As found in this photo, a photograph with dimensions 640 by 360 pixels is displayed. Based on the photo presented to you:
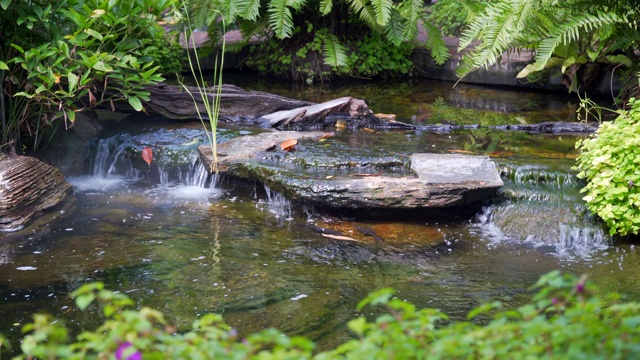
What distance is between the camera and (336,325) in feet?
13.4

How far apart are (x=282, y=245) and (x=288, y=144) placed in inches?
65.0

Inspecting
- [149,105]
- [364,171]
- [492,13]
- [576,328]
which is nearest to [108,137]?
[149,105]

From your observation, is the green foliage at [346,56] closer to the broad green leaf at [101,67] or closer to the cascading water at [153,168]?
the cascading water at [153,168]

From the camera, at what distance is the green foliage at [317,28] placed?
9.54 metres

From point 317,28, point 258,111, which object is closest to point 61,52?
point 258,111

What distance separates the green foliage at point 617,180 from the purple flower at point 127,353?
14.3 feet

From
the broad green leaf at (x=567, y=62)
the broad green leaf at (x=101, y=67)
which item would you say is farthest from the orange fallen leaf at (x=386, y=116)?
the broad green leaf at (x=101, y=67)

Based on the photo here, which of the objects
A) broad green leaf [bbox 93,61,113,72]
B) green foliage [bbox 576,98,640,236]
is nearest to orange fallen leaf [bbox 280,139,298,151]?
broad green leaf [bbox 93,61,113,72]

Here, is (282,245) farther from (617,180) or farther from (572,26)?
(572,26)

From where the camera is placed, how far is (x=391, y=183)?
589 centimetres

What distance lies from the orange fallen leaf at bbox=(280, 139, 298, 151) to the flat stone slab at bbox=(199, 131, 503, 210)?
1.00ft

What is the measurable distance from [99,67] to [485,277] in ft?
11.8

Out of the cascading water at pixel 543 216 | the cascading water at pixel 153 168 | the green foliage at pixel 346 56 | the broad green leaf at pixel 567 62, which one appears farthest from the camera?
the green foliage at pixel 346 56

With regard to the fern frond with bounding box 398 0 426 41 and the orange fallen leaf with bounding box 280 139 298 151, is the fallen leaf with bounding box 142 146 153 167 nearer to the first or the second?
the orange fallen leaf with bounding box 280 139 298 151
